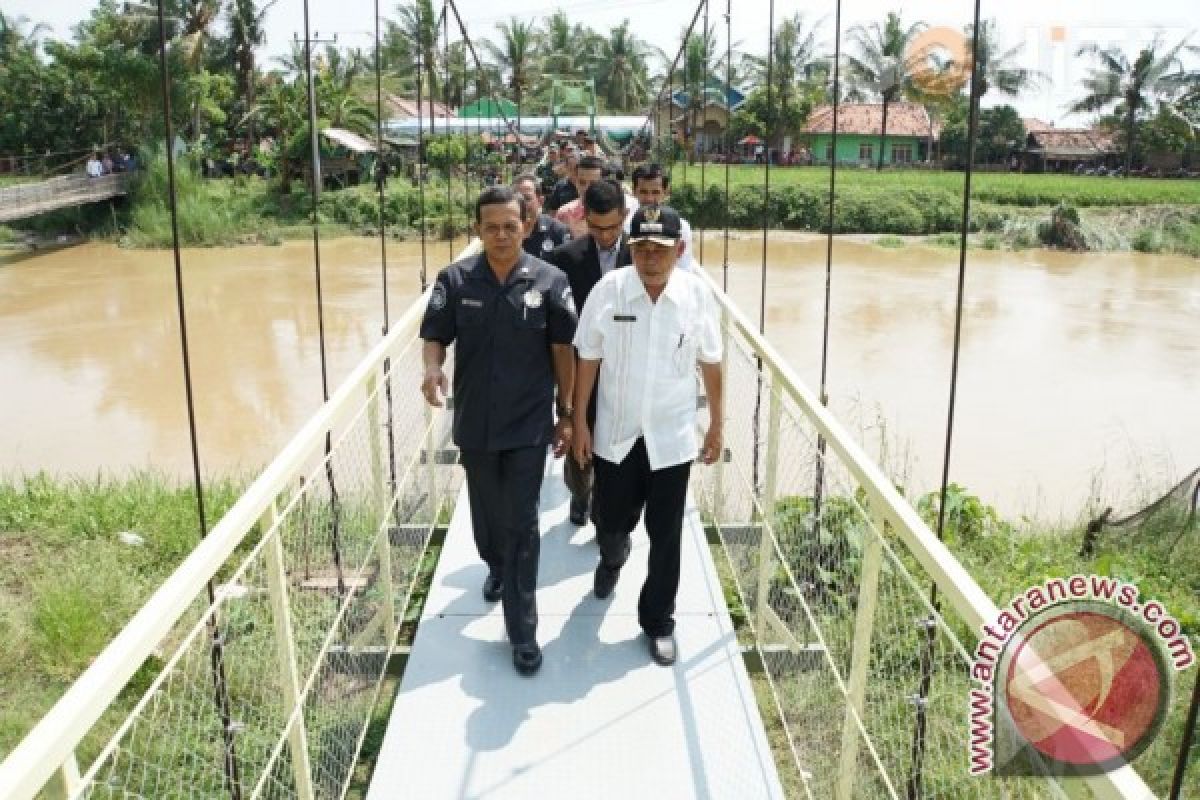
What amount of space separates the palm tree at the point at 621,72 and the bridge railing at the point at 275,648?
109ft

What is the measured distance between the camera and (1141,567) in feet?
15.4

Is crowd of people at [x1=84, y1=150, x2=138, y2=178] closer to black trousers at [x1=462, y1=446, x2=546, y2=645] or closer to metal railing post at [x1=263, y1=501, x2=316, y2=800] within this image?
black trousers at [x1=462, y1=446, x2=546, y2=645]

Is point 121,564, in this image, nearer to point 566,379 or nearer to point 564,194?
point 564,194

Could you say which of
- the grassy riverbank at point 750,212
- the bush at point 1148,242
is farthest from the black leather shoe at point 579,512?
the bush at point 1148,242

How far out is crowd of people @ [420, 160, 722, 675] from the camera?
217cm

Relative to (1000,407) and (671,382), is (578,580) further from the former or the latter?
(1000,407)

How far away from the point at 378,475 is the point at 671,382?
2.41 feet

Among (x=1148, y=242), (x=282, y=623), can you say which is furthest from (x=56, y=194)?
(x=1148, y=242)

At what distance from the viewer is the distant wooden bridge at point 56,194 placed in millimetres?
16500

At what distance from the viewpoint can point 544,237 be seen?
127 inches

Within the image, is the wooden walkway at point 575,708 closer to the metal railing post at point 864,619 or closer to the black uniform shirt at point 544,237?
the metal railing post at point 864,619

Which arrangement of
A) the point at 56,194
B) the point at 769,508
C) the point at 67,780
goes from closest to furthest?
the point at 67,780 → the point at 769,508 → the point at 56,194

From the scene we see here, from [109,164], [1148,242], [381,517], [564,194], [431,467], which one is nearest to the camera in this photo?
[381,517]

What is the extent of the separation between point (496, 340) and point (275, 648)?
4.38 feet
